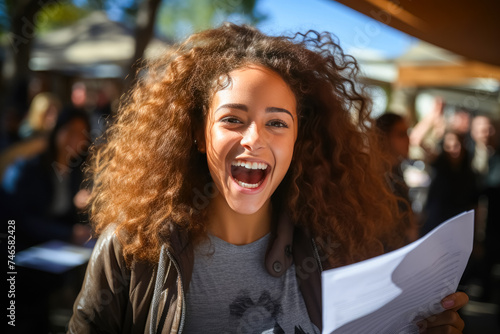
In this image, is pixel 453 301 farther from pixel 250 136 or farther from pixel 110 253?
pixel 110 253

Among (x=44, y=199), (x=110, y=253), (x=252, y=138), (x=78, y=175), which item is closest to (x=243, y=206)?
(x=252, y=138)

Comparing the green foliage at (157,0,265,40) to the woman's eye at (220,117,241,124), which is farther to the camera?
the green foliage at (157,0,265,40)

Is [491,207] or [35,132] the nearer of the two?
[35,132]

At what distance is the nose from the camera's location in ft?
4.48

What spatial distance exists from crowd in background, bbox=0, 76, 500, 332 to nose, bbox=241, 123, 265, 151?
2.40 feet

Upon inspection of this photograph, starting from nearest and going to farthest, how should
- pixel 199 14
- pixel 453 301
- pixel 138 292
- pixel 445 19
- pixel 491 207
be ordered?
pixel 453 301 → pixel 138 292 → pixel 445 19 → pixel 491 207 → pixel 199 14

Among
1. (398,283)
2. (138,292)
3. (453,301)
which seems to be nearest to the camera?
(398,283)

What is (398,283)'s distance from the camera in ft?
3.62

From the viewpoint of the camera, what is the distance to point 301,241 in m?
1.56

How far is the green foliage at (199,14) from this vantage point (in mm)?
1924

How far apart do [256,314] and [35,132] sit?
3.22 metres

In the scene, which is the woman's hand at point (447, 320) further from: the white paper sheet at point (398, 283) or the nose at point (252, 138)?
the nose at point (252, 138)

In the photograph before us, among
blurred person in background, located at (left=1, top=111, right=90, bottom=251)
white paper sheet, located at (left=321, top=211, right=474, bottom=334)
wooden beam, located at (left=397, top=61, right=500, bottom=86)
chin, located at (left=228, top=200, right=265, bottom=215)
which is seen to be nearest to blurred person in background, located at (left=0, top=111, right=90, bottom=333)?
blurred person in background, located at (left=1, top=111, right=90, bottom=251)

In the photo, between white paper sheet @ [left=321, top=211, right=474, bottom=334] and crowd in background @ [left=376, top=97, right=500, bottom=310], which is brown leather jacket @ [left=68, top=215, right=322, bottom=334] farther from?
crowd in background @ [left=376, top=97, right=500, bottom=310]
